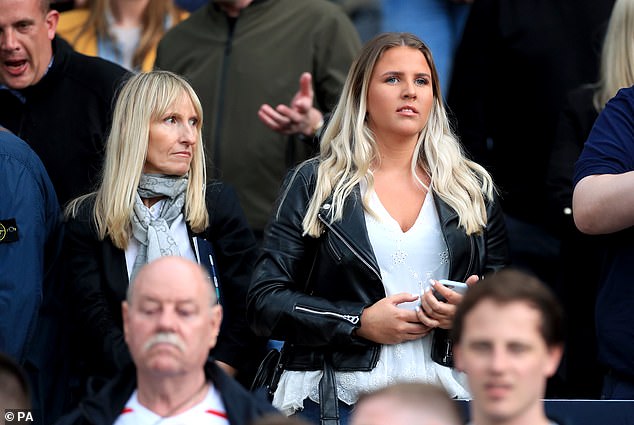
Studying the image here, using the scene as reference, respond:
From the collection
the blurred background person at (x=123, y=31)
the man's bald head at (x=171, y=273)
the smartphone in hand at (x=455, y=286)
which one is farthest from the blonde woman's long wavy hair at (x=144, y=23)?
the man's bald head at (x=171, y=273)

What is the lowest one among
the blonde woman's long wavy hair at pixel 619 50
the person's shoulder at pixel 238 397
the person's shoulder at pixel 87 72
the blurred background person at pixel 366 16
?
the person's shoulder at pixel 238 397

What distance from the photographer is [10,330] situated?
5.05 meters

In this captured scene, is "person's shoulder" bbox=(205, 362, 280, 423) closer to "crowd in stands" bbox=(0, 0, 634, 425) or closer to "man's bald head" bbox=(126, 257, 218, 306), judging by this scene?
"crowd in stands" bbox=(0, 0, 634, 425)

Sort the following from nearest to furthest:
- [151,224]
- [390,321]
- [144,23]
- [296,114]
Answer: [390,321], [151,224], [296,114], [144,23]

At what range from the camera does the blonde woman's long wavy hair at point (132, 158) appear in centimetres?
532

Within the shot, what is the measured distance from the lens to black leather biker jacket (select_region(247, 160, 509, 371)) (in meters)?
4.84

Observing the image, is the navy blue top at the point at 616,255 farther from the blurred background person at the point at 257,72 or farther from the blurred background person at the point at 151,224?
the blurred background person at the point at 257,72

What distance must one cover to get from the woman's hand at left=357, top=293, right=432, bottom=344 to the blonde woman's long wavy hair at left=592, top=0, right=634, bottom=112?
1635 millimetres

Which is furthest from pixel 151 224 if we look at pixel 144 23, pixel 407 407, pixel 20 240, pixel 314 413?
pixel 144 23

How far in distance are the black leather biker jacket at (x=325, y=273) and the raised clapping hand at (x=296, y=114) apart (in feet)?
2.58

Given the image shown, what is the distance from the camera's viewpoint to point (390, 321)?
15.6ft

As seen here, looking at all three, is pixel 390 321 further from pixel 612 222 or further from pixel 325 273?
pixel 612 222

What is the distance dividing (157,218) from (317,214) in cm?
72

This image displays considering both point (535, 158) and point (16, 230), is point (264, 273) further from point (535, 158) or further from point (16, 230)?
point (535, 158)
